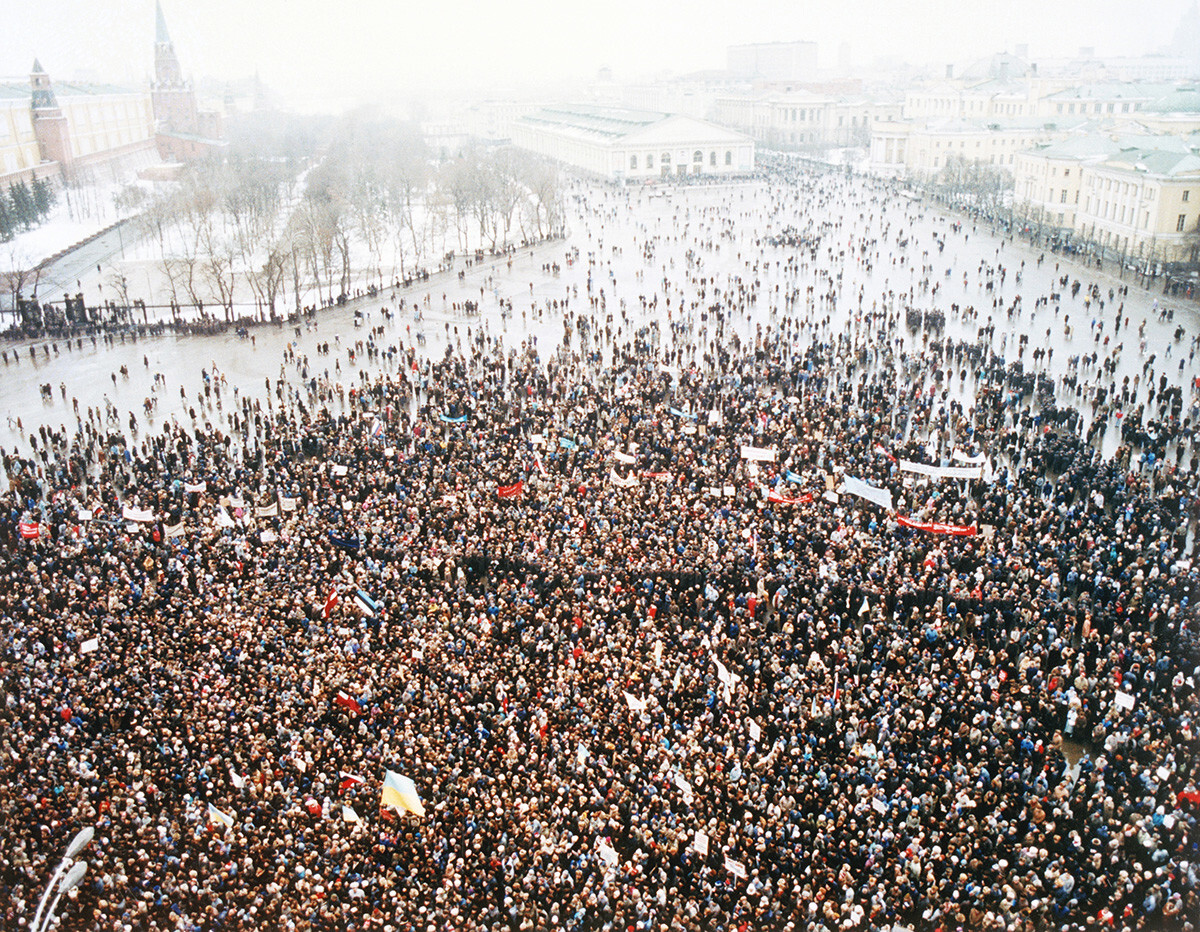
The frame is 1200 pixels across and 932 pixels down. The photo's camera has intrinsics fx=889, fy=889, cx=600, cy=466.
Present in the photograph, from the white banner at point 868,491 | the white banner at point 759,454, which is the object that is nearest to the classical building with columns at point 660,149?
the white banner at point 759,454

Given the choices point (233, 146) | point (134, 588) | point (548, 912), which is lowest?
point (548, 912)

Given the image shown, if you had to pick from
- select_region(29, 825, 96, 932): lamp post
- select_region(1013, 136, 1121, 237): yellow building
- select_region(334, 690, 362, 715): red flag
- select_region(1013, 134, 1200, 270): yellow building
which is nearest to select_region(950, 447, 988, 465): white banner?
select_region(334, 690, 362, 715): red flag

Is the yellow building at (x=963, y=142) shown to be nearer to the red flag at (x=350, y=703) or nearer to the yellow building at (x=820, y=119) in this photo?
the yellow building at (x=820, y=119)


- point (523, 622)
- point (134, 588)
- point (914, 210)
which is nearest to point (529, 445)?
point (523, 622)

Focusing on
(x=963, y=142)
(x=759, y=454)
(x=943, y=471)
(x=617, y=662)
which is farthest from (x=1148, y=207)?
(x=617, y=662)

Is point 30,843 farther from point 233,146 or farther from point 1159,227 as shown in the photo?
point 233,146

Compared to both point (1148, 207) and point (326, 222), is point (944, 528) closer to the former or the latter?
point (1148, 207)

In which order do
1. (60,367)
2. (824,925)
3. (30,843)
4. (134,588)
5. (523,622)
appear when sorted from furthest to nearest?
(60,367) < (134,588) < (523,622) < (30,843) < (824,925)
